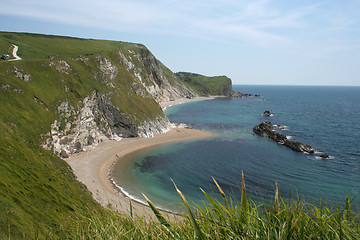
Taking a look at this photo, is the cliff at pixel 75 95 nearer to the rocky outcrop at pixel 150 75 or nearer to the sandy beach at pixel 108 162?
the sandy beach at pixel 108 162

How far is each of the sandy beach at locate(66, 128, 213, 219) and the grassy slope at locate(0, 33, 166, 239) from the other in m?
4.79

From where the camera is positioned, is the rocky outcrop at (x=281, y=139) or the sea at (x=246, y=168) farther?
the rocky outcrop at (x=281, y=139)

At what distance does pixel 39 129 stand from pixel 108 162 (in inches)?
529

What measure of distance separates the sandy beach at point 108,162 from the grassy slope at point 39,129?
4787 mm

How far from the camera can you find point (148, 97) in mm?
84625

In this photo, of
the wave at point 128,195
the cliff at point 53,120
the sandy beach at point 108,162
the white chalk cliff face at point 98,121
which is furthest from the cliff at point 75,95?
the wave at point 128,195

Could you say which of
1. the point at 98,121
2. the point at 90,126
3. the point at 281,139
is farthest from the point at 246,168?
the point at 98,121

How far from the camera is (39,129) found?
42.5 meters

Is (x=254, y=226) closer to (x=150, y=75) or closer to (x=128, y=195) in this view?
(x=128, y=195)

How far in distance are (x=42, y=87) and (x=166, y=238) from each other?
5345cm

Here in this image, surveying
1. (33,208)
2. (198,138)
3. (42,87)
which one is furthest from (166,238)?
(198,138)

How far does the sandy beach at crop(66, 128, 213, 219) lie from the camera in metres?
33.7

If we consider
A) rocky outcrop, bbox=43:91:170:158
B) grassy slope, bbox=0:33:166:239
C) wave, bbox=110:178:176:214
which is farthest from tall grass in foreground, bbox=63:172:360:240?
rocky outcrop, bbox=43:91:170:158

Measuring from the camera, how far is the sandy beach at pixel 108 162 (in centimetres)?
3372
